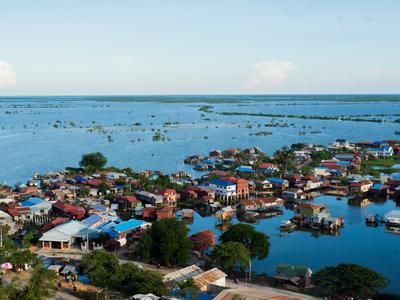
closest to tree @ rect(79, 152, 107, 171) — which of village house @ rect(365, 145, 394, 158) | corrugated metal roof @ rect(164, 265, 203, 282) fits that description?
corrugated metal roof @ rect(164, 265, 203, 282)

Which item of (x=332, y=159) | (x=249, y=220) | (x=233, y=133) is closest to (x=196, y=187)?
(x=249, y=220)

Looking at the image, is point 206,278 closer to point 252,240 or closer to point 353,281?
point 252,240

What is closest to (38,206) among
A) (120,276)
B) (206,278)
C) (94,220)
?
(94,220)

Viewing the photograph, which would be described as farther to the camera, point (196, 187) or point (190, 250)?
point (196, 187)

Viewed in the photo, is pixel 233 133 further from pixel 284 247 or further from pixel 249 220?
pixel 284 247

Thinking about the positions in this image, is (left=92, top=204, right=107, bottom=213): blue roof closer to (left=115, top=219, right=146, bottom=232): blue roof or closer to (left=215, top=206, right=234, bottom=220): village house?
(left=115, top=219, right=146, bottom=232): blue roof

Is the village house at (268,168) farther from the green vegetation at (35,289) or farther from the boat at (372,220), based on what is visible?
the green vegetation at (35,289)
